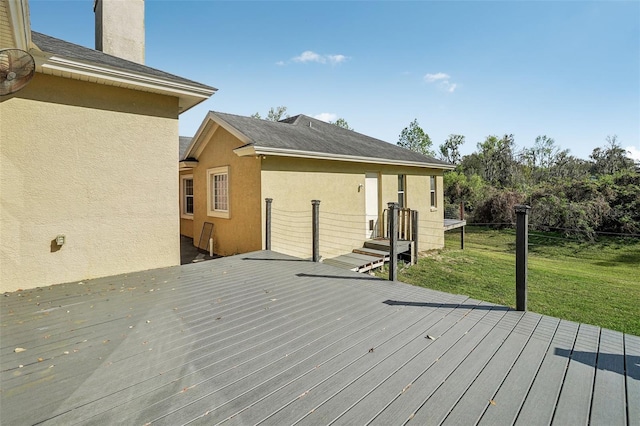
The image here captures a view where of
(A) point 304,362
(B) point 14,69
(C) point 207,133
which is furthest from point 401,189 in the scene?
(B) point 14,69

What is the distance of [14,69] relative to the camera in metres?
3.37

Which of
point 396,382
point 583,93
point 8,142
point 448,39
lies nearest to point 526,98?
point 583,93

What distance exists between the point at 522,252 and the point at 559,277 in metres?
7.38

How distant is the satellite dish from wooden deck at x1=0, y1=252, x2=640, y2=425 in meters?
2.72

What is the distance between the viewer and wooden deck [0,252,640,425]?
192cm

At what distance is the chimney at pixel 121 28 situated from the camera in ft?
24.2

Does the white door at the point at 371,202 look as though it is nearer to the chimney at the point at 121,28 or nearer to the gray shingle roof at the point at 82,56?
the gray shingle roof at the point at 82,56

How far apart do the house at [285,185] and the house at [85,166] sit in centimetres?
218

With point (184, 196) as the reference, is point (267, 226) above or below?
below

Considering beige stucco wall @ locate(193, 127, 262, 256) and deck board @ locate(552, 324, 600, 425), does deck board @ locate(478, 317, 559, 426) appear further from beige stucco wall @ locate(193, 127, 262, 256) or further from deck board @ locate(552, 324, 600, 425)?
beige stucco wall @ locate(193, 127, 262, 256)

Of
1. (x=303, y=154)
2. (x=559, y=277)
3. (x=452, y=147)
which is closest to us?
(x=303, y=154)

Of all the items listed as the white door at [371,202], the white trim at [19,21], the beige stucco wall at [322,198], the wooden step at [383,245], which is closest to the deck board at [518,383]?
the white trim at [19,21]

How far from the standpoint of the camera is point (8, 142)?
447 centimetres

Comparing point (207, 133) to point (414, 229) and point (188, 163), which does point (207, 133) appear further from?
point (414, 229)
